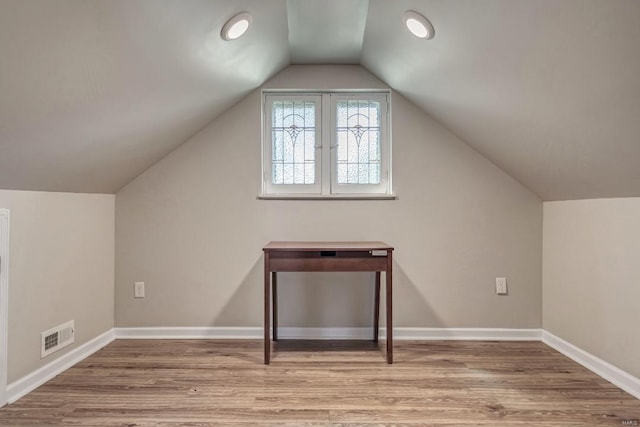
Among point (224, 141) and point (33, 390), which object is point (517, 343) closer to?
point (224, 141)

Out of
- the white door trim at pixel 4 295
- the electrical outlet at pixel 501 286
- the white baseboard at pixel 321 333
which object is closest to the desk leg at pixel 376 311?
the white baseboard at pixel 321 333

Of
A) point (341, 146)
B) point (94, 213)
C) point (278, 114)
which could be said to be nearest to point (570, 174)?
point (341, 146)

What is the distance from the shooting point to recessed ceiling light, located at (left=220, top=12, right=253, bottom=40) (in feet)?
6.44

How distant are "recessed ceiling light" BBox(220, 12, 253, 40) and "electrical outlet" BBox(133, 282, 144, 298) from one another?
1894 mm

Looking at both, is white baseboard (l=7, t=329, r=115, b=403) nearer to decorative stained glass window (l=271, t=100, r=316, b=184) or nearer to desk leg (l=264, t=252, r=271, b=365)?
desk leg (l=264, t=252, r=271, b=365)

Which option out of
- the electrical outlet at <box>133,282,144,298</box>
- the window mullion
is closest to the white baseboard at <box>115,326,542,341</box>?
the electrical outlet at <box>133,282,144,298</box>

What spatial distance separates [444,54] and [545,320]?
2061 mm

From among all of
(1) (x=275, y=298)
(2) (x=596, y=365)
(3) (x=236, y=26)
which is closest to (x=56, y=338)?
(1) (x=275, y=298)

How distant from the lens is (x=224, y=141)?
288 centimetres

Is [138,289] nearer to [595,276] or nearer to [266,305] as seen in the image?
[266,305]

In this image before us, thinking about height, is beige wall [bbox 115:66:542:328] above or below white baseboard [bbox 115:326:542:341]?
above

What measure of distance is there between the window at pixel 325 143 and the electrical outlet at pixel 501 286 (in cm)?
112

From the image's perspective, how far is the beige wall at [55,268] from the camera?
1.97 meters

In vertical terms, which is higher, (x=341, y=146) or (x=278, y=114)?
(x=278, y=114)
